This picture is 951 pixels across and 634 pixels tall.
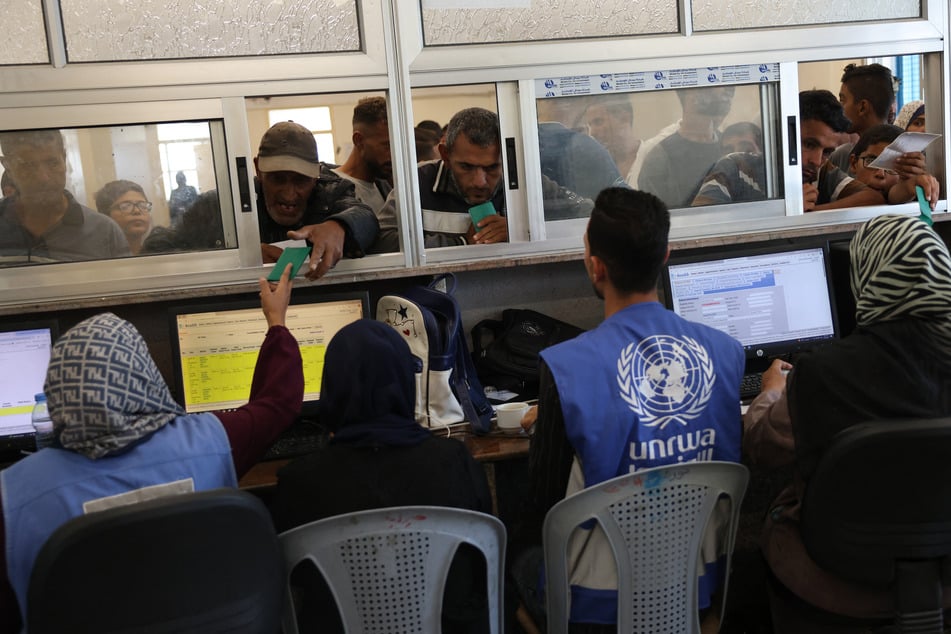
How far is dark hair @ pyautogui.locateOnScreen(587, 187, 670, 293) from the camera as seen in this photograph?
5.47 feet

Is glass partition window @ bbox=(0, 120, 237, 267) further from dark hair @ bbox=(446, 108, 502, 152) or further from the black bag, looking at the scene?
the black bag

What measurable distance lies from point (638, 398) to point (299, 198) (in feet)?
A: 4.65

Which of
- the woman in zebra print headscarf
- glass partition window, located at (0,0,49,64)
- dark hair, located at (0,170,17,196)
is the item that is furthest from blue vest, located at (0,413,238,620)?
the woman in zebra print headscarf

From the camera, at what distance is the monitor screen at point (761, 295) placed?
2.53 m

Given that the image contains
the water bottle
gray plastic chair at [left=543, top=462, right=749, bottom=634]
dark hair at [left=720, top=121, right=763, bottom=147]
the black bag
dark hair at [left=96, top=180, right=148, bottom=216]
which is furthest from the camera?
dark hair at [left=720, top=121, right=763, bottom=147]

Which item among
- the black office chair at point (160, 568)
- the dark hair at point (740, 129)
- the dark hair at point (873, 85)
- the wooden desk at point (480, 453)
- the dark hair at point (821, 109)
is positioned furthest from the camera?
the dark hair at point (873, 85)

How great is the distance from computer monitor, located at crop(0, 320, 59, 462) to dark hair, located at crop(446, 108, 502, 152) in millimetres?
1312

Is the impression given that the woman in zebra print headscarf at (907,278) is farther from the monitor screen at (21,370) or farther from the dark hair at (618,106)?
the monitor screen at (21,370)

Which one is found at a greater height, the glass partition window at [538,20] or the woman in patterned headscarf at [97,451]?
the glass partition window at [538,20]

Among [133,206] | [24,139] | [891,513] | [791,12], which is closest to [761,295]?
[791,12]

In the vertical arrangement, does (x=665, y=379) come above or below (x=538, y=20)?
below

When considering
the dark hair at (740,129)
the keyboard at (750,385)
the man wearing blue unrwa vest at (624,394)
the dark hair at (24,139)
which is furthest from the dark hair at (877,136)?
the dark hair at (24,139)

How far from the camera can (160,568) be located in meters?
1.26

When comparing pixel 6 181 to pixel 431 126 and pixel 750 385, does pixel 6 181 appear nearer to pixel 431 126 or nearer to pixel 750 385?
pixel 431 126
